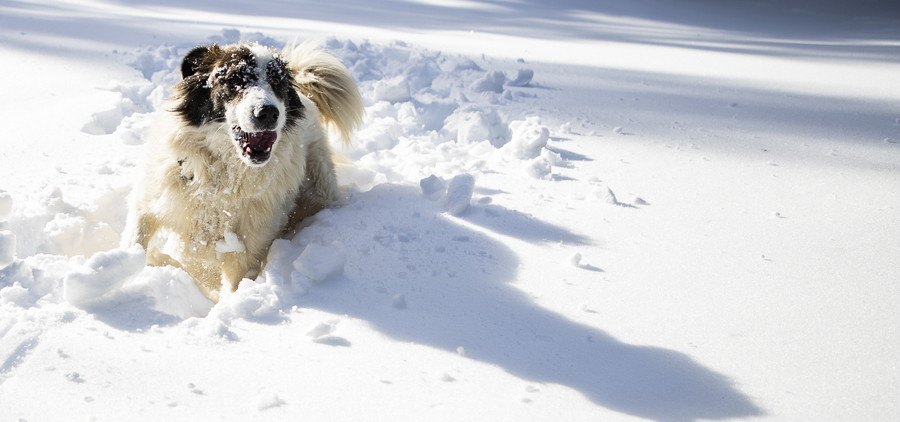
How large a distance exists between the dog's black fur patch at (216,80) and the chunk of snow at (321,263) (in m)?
0.77

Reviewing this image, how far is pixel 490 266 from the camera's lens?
265cm

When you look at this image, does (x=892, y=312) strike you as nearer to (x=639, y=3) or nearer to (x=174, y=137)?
(x=174, y=137)

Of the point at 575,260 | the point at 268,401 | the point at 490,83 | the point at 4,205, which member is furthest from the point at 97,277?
the point at 490,83

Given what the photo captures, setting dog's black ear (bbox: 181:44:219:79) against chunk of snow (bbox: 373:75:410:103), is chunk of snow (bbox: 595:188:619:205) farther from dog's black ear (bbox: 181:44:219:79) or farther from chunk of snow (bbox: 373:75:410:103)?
chunk of snow (bbox: 373:75:410:103)

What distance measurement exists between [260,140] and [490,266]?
107 centimetres

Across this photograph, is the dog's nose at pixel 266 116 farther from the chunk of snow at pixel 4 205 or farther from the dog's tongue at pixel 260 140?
the chunk of snow at pixel 4 205

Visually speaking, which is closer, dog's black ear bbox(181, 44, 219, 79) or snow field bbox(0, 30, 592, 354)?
snow field bbox(0, 30, 592, 354)

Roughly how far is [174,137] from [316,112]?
110 centimetres

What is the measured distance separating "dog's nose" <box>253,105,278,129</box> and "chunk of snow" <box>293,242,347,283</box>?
0.54 metres

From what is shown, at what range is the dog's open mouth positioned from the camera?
273 cm

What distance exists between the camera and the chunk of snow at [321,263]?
2.44m

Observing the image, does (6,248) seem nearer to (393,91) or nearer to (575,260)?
(575,260)

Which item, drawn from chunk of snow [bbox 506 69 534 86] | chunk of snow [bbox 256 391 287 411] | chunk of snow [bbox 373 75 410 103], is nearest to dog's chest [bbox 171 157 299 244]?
chunk of snow [bbox 256 391 287 411]

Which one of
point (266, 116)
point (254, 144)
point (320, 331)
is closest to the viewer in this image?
point (320, 331)
